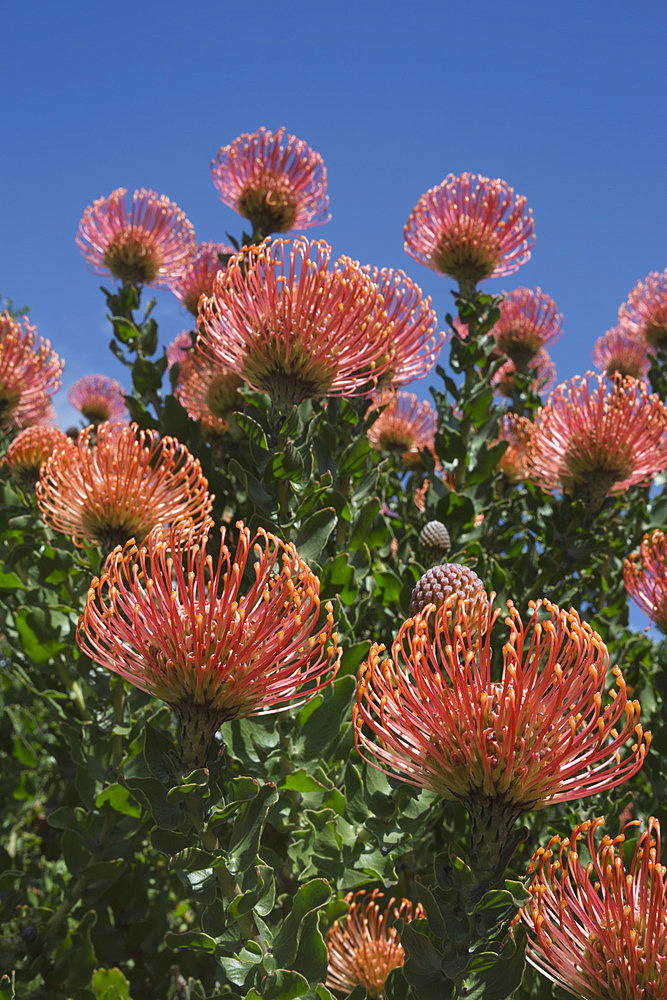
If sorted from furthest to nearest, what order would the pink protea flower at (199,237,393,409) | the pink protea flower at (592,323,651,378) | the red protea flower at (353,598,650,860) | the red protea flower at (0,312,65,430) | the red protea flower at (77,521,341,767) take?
1. the pink protea flower at (592,323,651,378)
2. the red protea flower at (0,312,65,430)
3. the pink protea flower at (199,237,393,409)
4. the red protea flower at (77,521,341,767)
5. the red protea flower at (353,598,650,860)

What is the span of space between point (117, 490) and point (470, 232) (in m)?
2.79

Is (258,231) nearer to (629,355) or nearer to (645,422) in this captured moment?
(645,422)

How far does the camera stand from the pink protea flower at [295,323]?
3.09 meters

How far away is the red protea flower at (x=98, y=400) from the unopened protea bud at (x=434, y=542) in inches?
224

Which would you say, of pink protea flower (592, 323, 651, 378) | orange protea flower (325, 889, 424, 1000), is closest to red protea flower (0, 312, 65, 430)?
orange protea flower (325, 889, 424, 1000)

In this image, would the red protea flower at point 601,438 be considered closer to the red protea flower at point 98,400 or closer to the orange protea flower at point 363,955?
the orange protea flower at point 363,955

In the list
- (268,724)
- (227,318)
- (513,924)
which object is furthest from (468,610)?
(227,318)

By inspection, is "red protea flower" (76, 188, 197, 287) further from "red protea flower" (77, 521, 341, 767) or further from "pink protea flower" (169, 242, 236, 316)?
"red protea flower" (77, 521, 341, 767)

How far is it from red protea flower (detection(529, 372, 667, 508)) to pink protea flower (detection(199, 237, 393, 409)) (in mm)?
1532

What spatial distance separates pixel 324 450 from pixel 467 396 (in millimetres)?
1474

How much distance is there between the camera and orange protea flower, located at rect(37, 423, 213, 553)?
3352 mm

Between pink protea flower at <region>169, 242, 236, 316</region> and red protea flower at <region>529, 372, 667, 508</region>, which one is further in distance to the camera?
pink protea flower at <region>169, 242, 236, 316</region>

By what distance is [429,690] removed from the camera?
1.92m

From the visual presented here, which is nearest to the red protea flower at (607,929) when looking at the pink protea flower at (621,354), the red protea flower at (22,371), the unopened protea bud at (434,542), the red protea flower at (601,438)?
the unopened protea bud at (434,542)
